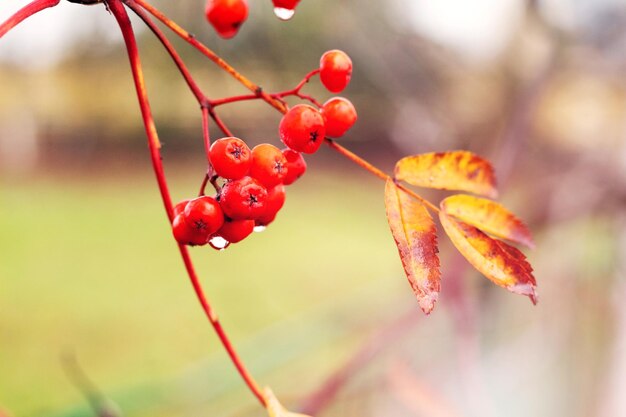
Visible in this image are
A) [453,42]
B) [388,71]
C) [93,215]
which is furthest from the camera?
[93,215]

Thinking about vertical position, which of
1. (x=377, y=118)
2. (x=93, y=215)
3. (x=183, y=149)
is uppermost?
(x=377, y=118)

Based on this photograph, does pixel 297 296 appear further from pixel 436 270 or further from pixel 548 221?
pixel 436 270

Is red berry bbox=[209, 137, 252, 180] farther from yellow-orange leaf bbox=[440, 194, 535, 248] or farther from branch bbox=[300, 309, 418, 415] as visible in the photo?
branch bbox=[300, 309, 418, 415]

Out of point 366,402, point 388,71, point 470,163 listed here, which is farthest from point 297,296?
point 470,163

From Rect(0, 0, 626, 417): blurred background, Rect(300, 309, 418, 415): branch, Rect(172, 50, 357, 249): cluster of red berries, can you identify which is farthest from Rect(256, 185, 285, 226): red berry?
Rect(300, 309, 418, 415): branch

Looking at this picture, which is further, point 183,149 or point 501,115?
point 183,149

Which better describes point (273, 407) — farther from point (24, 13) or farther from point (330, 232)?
point (330, 232)

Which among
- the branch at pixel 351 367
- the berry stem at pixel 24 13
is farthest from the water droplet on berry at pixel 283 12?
the branch at pixel 351 367

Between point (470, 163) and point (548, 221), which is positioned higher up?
point (470, 163)
